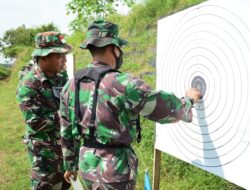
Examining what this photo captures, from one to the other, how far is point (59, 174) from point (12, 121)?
229 inches

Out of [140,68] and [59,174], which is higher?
[140,68]

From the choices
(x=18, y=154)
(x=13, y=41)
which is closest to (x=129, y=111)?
(x=18, y=154)

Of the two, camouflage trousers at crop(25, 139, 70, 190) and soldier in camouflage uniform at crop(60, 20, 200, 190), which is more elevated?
soldier in camouflage uniform at crop(60, 20, 200, 190)

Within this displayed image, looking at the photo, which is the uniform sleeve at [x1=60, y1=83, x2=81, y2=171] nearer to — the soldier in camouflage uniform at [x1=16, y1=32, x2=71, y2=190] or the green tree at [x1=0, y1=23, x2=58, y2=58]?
the soldier in camouflage uniform at [x1=16, y1=32, x2=71, y2=190]

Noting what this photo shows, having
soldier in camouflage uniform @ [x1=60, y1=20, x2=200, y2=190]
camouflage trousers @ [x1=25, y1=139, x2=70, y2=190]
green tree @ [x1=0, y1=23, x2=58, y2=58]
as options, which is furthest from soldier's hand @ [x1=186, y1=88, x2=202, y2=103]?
green tree @ [x1=0, y1=23, x2=58, y2=58]

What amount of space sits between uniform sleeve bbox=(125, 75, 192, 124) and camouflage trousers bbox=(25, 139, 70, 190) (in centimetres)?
107

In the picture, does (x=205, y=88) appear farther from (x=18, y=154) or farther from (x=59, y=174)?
(x=18, y=154)

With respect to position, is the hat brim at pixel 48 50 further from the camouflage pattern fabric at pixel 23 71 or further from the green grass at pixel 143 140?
the green grass at pixel 143 140

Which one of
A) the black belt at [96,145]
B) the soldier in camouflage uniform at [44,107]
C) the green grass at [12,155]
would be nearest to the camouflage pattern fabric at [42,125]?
the soldier in camouflage uniform at [44,107]

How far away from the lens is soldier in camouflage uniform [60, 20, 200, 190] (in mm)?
1678

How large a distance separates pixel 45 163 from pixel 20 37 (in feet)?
89.0

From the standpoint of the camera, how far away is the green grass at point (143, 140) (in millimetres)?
3209

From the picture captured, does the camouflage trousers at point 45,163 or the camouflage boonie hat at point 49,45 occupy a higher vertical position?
the camouflage boonie hat at point 49,45

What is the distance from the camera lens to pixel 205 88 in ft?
7.16
